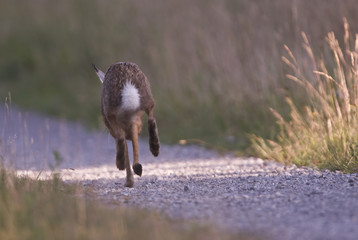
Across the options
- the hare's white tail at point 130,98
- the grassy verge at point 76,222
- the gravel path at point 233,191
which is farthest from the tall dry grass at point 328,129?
Result: the grassy verge at point 76,222

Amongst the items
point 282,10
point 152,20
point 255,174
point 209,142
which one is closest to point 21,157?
point 209,142

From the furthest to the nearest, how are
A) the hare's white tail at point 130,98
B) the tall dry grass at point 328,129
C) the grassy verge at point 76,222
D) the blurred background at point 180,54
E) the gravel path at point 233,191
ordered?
the blurred background at point 180,54 → the tall dry grass at point 328,129 → the hare's white tail at point 130,98 → the gravel path at point 233,191 → the grassy verge at point 76,222

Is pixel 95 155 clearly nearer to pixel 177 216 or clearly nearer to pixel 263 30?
pixel 263 30

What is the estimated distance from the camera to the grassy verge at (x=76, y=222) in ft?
14.7

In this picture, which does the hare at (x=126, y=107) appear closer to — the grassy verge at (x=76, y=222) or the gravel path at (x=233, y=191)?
the gravel path at (x=233, y=191)

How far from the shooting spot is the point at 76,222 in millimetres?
4809

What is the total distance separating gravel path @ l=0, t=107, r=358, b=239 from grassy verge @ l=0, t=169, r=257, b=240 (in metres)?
0.31

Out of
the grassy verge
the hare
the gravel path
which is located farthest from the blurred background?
the grassy verge

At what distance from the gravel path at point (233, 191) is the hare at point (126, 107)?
1.30 ft

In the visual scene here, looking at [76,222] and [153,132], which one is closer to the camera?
[76,222]

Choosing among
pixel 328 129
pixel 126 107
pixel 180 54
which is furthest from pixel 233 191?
pixel 180 54

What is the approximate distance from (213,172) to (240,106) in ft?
10.8

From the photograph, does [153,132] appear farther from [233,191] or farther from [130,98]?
[233,191]

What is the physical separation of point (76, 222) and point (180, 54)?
27.7ft
